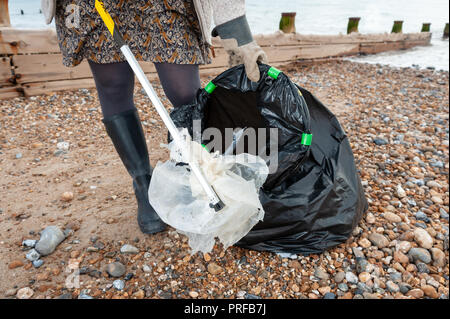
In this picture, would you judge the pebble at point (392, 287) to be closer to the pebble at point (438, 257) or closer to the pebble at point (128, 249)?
the pebble at point (438, 257)

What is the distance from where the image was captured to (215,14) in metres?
1.10

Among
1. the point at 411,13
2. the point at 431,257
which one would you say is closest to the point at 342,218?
the point at 431,257

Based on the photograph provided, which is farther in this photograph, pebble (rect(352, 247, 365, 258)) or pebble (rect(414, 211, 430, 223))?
pebble (rect(414, 211, 430, 223))

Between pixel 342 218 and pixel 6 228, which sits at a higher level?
pixel 342 218

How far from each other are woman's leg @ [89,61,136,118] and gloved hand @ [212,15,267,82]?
1.31 ft

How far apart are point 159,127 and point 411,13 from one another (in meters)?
23.9

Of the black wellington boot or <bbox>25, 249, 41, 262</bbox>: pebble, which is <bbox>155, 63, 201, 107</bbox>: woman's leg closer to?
the black wellington boot

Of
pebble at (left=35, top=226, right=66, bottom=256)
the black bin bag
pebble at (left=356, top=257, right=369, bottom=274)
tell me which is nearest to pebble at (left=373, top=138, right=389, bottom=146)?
the black bin bag

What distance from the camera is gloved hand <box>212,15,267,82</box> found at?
3.63ft

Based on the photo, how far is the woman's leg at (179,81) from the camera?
3.96 feet

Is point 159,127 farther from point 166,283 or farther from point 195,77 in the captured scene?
point 166,283

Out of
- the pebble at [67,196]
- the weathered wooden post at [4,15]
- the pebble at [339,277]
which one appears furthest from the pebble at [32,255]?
the weathered wooden post at [4,15]

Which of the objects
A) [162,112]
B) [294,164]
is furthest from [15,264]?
[294,164]

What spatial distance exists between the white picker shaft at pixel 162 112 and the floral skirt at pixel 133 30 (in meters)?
0.16
